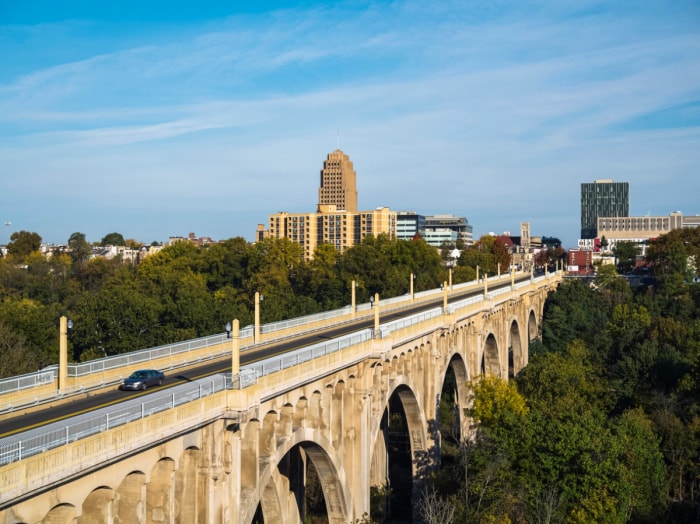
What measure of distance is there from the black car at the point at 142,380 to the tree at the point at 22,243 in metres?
158

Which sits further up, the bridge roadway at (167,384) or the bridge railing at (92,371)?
the bridge railing at (92,371)

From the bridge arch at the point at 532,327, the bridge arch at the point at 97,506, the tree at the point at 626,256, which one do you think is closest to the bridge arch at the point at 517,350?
the bridge arch at the point at 532,327

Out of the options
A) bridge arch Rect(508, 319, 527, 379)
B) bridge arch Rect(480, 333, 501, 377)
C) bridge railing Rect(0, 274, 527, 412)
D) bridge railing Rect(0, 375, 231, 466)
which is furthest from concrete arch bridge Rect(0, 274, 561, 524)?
bridge arch Rect(508, 319, 527, 379)

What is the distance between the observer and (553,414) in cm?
4966

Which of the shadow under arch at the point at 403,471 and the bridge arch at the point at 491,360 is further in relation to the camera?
the bridge arch at the point at 491,360

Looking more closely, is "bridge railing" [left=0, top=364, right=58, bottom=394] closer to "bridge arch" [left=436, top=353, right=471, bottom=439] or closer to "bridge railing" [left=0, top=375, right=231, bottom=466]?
"bridge railing" [left=0, top=375, right=231, bottom=466]

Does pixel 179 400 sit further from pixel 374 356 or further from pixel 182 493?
pixel 374 356

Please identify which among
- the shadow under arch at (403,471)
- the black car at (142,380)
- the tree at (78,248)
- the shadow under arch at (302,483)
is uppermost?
the tree at (78,248)

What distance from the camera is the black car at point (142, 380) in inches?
1128

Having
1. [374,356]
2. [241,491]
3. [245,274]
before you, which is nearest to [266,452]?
[241,491]

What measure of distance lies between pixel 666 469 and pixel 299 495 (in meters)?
28.5

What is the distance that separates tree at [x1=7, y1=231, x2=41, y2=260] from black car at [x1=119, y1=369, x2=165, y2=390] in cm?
15807

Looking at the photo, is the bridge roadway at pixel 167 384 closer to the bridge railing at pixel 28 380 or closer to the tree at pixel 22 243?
the bridge railing at pixel 28 380

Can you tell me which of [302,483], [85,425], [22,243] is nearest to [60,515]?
[85,425]
